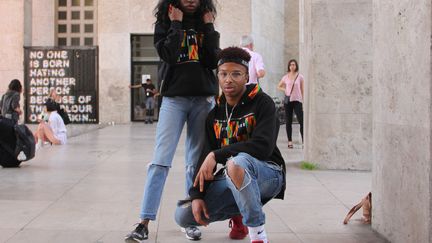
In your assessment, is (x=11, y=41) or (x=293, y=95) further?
(x=11, y=41)

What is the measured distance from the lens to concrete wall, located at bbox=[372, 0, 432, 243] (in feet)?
10.9

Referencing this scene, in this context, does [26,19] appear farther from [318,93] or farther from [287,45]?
[318,93]

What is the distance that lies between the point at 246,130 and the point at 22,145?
5.58 meters

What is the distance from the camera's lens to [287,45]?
25344mm

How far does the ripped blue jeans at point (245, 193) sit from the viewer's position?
11.1 feet

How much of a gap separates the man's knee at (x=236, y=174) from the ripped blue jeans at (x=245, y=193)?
0.02m

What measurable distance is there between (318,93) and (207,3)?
3819 mm

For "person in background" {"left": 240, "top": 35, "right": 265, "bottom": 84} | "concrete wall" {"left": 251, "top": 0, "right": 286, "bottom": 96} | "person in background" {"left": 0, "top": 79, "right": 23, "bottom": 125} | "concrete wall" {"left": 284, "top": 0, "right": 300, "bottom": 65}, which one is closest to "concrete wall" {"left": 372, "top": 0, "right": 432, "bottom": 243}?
"person in background" {"left": 240, "top": 35, "right": 265, "bottom": 84}

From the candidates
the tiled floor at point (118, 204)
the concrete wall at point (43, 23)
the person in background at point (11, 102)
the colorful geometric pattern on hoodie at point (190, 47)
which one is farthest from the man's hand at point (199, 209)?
the concrete wall at point (43, 23)

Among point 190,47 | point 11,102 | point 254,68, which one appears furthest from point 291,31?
point 190,47

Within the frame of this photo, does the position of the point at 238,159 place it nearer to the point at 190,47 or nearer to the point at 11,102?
the point at 190,47

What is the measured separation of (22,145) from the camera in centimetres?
825

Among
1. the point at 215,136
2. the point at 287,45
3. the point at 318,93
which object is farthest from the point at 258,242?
the point at 287,45

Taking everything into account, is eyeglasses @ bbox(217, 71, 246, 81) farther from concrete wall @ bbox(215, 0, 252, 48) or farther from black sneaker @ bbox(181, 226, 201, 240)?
concrete wall @ bbox(215, 0, 252, 48)
